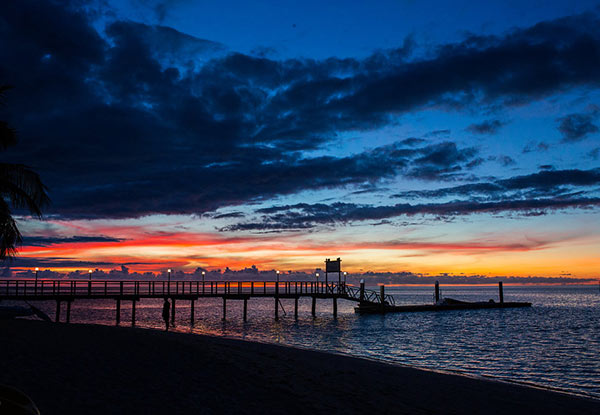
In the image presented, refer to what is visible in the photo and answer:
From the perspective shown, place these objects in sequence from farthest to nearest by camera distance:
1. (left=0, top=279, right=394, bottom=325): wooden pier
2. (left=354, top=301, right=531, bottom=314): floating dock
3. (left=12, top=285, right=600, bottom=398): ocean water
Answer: (left=354, top=301, right=531, bottom=314): floating dock → (left=0, top=279, right=394, bottom=325): wooden pier → (left=12, top=285, right=600, bottom=398): ocean water

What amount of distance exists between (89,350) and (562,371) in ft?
74.9

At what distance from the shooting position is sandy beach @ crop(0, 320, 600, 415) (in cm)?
1014

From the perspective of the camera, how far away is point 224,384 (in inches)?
488

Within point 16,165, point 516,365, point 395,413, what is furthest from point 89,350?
point 516,365

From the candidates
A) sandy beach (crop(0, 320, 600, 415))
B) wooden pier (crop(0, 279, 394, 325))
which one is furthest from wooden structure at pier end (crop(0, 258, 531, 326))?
sandy beach (crop(0, 320, 600, 415))

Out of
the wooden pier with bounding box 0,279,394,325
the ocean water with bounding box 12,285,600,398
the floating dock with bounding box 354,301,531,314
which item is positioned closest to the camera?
the ocean water with bounding box 12,285,600,398

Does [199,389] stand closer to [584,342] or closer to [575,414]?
[575,414]

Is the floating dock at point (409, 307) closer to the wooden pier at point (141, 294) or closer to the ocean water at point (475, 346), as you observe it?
the wooden pier at point (141, 294)

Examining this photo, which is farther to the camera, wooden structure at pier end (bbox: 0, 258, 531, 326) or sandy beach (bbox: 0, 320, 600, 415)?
wooden structure at pier end (bbox: 0, 258, 531, 326)

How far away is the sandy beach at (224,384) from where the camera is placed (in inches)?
399

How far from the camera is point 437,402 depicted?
12445 mm

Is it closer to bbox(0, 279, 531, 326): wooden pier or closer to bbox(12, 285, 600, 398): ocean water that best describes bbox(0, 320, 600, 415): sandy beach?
bbox(12, 285, 600, 398): ocean water

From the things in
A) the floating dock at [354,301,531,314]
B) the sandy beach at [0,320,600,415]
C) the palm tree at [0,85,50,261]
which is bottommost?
the floating dock at [354,301,531,314]

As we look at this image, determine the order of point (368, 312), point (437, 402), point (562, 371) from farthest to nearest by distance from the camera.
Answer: point (368, 312) < point (562, 371) < point (437, 402)
